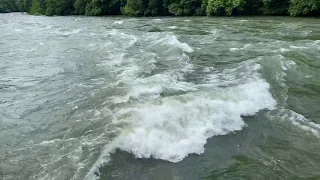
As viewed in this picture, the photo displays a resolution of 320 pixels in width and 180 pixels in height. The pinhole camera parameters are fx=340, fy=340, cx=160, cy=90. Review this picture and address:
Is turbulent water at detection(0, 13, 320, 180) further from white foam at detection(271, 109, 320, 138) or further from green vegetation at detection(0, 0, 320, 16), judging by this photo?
green vegetation at detection(0, 0, 320, 16)

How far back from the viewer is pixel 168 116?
330 inches

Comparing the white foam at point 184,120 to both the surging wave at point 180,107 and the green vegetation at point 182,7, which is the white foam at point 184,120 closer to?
the surging wave at point 180,107

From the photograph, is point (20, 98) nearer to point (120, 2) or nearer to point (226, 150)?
point (226, 150)

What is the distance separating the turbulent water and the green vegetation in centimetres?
1568

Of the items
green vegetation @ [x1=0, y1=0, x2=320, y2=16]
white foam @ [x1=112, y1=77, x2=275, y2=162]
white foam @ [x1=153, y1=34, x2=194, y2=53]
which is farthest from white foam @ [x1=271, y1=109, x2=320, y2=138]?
green vegetation @ [x1=0, y1=0, x2=320, y2=16]

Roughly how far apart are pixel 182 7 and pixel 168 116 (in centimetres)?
3518

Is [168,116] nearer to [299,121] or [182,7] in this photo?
[299,121]

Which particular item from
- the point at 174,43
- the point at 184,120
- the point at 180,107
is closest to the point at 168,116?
the point at 184,120

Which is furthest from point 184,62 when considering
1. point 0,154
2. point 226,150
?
point 0,154

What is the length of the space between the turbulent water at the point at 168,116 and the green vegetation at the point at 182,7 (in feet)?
51.4

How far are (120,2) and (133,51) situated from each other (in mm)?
37430

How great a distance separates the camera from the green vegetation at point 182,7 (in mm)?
30428

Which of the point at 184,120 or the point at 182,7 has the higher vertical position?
the point at 182,7

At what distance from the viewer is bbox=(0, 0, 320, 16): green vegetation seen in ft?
99.8
